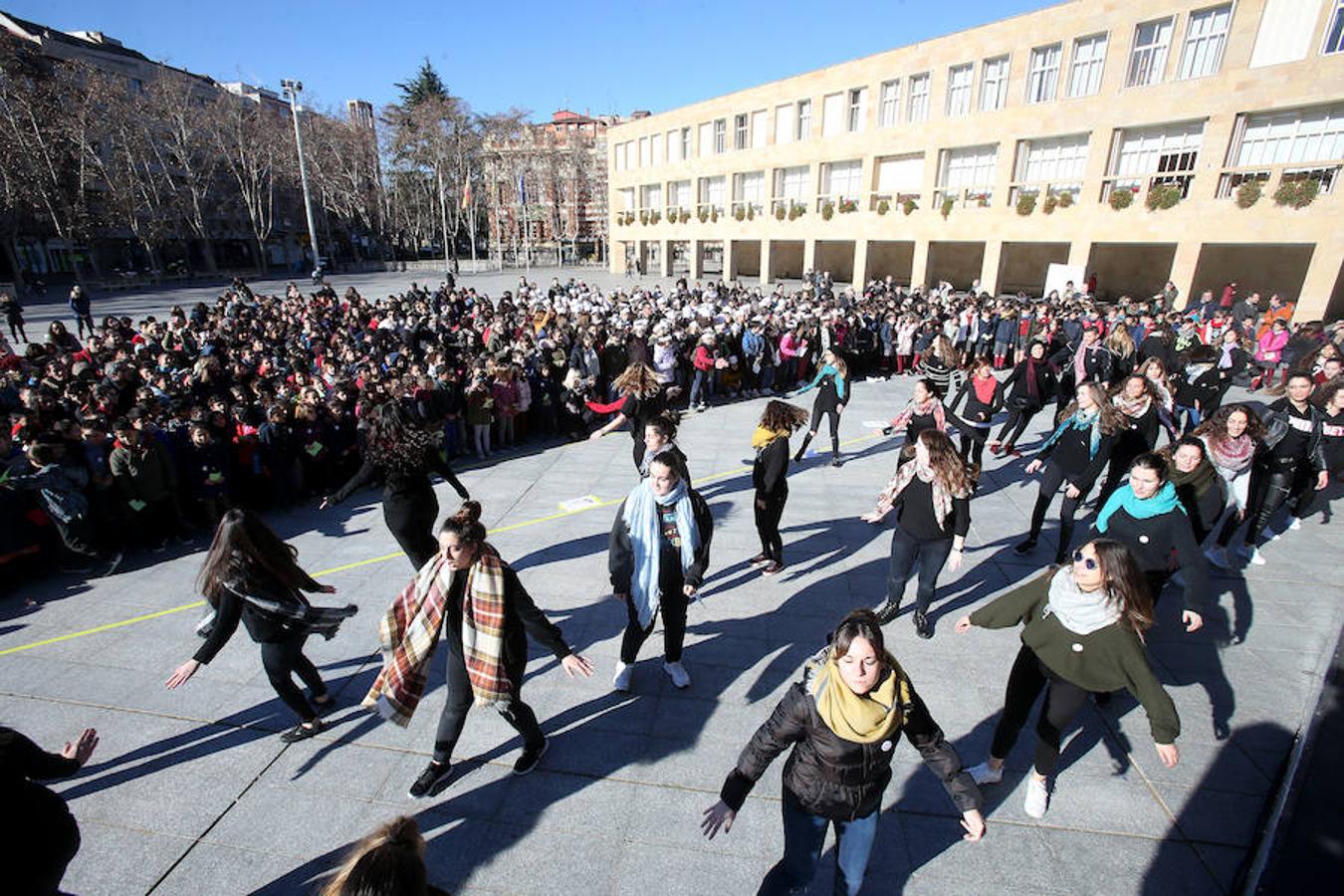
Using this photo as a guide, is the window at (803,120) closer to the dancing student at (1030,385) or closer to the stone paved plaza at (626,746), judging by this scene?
the dancing student at (1030,385)

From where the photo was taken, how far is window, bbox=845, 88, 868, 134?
2980 cm

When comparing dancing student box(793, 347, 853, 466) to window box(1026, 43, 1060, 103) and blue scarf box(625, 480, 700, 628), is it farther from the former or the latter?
window box(1026, 43, 1060, 103)

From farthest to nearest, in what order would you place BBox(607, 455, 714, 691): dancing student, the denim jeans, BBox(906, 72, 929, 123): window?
BBox(906, 72, 929, 123): window
BBox(607, 455, 714, 691): dancing student
the denim jeans

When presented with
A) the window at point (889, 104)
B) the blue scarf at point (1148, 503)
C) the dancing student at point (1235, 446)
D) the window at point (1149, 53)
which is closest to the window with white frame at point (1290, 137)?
the window at point (1149, 53)

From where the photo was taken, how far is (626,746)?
4.00 m

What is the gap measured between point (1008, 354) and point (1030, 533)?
12121 mm

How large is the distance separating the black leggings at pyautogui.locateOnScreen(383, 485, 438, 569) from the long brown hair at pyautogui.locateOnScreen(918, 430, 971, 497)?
395 centimetres

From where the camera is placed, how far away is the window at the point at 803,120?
32.5 metres

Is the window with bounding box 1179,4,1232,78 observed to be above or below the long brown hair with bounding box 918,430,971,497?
above

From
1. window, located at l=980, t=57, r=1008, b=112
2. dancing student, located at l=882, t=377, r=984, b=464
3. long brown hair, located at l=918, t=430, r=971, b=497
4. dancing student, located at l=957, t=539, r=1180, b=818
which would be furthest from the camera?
window, located at l=980, t=57, r=1008, b=112

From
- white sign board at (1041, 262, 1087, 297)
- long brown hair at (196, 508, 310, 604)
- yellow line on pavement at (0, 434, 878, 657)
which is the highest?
white sign board at (1041, 262, 1087, 297)

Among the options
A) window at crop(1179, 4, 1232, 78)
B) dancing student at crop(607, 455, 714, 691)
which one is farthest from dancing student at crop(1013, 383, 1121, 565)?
window at crop(1179, 4, 1232, 78)

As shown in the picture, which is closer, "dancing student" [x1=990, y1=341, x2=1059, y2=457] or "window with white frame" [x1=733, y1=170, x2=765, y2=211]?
"dancing student" [x1=990, y1=341, x2=1059, y2=457]

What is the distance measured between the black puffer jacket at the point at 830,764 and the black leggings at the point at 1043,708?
1.06m
